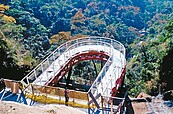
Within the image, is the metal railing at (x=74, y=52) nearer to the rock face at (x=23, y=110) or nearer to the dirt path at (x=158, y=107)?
the dirt path at (x=158, y=107)

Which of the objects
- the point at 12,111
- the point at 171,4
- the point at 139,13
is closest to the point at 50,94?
the point at 12,111

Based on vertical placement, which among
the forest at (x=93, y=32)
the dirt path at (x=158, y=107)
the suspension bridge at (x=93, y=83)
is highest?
the forest at (x=93, y=32)

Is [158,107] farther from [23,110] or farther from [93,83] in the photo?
[23,110]

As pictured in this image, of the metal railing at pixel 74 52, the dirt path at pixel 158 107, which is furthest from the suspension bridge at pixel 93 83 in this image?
the dirt path at pixel 158 107

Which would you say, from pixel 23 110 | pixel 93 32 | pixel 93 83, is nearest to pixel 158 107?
pixel 93 83

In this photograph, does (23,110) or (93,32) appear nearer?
(23,110)

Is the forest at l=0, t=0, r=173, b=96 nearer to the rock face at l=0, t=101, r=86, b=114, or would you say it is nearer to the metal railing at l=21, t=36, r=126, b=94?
the metal railing at l=21, t=36, r=126, b=94
